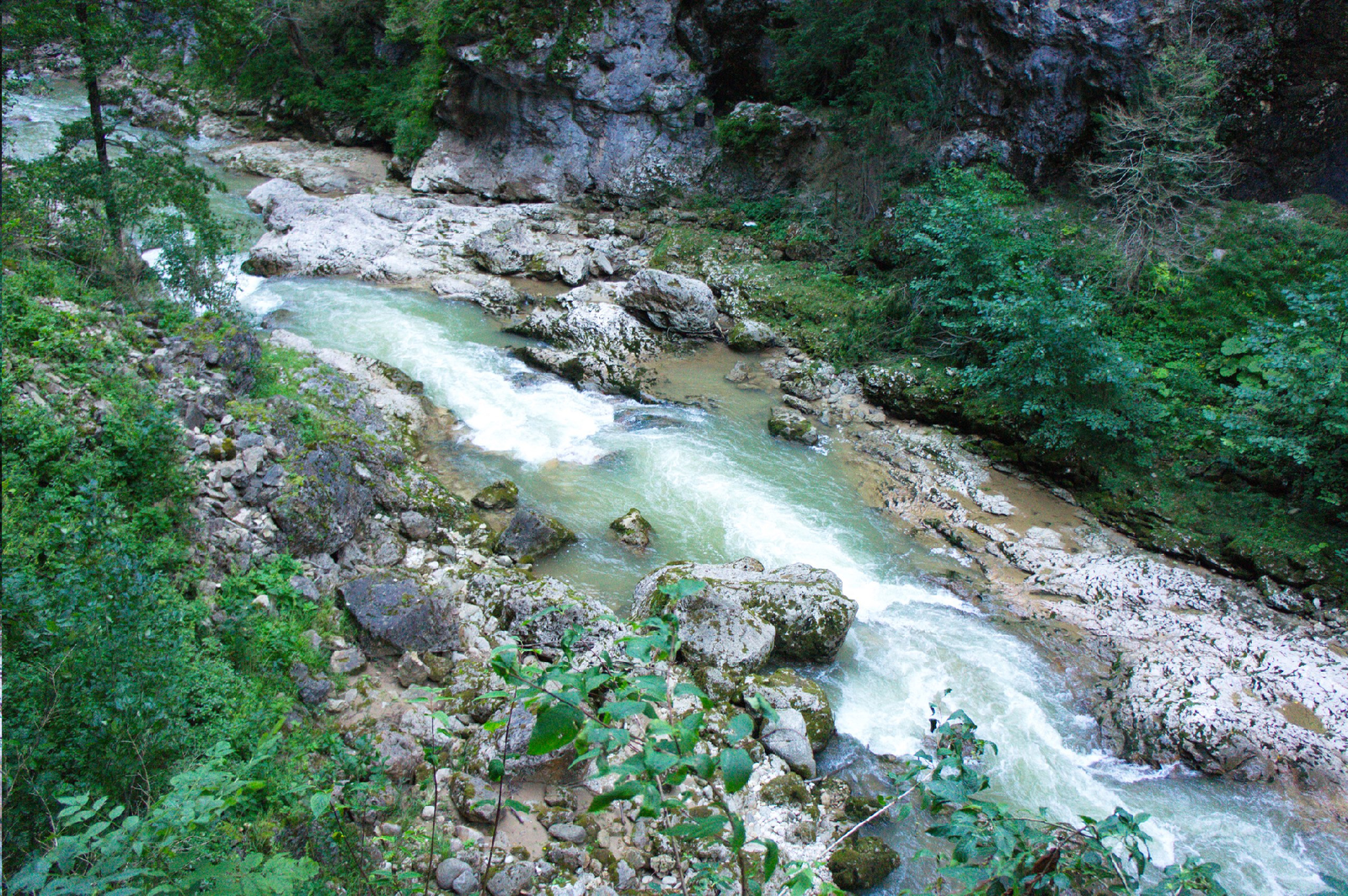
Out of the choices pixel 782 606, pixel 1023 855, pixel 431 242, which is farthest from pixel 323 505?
pixel 431 242

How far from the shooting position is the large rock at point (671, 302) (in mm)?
13578

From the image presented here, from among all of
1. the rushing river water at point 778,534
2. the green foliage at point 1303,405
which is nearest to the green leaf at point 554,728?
the rushing river water at point 778,534

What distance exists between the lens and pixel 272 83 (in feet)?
82.3

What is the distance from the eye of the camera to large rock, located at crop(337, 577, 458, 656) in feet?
18.9

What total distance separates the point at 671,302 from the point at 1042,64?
349 inches

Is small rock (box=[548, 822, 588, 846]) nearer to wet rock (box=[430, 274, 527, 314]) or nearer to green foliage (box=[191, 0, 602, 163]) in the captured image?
wet rock (box=[430, 274, 527, 314])

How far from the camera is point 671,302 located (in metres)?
13.6

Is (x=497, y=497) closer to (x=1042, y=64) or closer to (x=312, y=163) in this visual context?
(x=1042, y=64)

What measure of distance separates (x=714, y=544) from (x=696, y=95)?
15410 millimetres

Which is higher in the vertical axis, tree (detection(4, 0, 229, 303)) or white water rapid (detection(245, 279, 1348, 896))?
tree (detection(4, 0, 229, 303))

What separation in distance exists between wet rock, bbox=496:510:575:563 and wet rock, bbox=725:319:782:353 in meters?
6.59

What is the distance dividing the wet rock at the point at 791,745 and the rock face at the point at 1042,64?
13836 millimetres

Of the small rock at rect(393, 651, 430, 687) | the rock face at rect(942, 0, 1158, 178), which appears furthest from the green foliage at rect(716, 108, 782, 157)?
the small rock at rect(393, 651, 430, 687)

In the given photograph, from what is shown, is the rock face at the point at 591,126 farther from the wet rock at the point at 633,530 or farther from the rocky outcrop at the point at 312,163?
the wet rock at the point at 633,530
